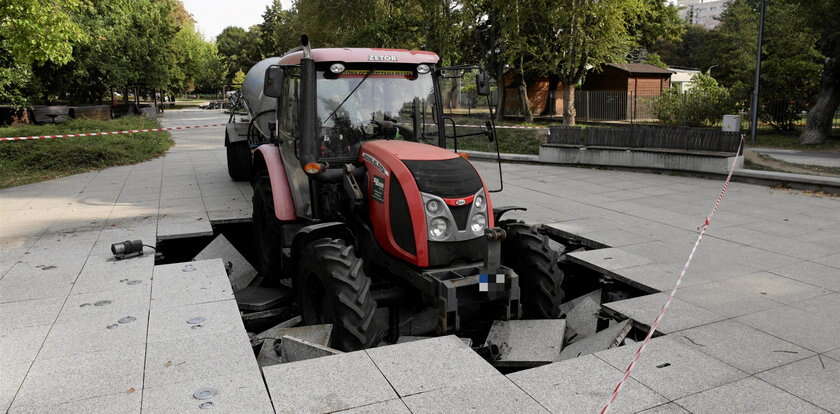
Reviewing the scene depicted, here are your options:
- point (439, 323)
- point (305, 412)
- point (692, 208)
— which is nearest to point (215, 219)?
point (439, 323)

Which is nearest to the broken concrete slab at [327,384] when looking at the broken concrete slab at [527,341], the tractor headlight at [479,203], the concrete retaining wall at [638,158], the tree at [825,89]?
the broken concrete slab at [527,341]

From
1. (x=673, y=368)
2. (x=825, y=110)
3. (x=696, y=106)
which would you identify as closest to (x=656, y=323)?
(x=673, y=368)

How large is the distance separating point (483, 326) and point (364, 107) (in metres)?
2.53

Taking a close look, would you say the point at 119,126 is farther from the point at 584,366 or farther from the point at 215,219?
the point at 584,366

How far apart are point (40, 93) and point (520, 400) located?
114 feet

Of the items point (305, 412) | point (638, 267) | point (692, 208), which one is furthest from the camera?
point (692, 208)

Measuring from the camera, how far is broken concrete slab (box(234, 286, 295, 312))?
23.6ft

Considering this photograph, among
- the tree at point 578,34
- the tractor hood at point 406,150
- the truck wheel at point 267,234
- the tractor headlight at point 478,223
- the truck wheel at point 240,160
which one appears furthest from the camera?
the tree at point 578,34

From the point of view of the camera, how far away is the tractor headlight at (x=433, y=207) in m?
5.39

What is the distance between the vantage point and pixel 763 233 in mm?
8680

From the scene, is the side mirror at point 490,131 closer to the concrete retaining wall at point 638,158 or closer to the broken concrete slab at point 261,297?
the broken concrete slab at point 261,297

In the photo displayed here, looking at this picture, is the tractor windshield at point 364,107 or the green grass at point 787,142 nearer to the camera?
the tractor windshield at point 364,107

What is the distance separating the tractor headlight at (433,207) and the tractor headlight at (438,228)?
0.18ft

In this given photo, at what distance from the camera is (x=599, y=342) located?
539 cm
